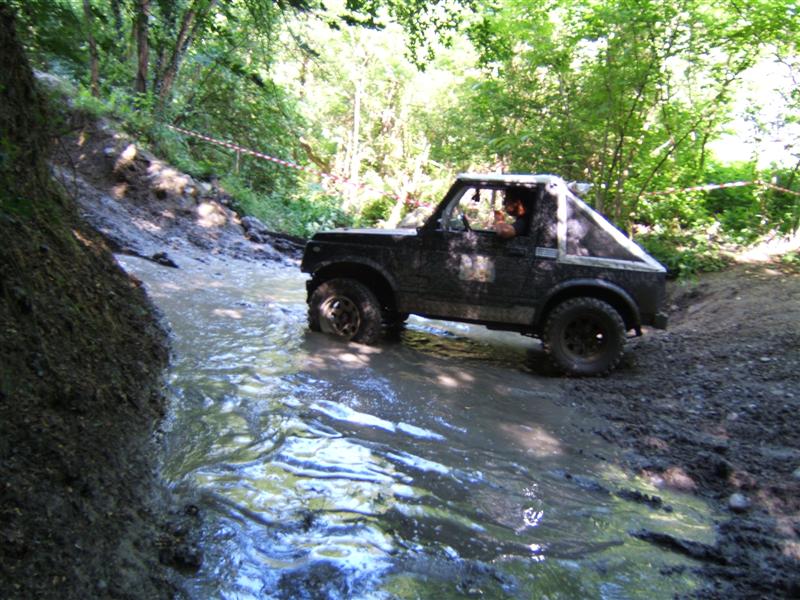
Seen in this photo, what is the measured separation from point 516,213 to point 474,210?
452 mm

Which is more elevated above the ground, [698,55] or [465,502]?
[698,55]

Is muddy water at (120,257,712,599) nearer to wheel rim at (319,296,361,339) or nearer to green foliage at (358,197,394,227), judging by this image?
wheel rim at (319,296,361,339)

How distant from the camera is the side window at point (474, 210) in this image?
614cm

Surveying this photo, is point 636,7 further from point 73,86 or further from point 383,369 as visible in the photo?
point 73,86

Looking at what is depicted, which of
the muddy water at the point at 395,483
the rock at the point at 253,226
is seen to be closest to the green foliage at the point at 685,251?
the muddy water at the point at 395,483

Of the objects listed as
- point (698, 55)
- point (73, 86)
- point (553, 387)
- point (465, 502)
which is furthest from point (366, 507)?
point (73, 86)

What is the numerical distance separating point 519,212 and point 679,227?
610 cm

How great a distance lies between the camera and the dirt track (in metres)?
2.90

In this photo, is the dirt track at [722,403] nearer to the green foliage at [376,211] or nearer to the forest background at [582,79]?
the forest background at [582,79]

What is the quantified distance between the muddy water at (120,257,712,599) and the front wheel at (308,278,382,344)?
416mm

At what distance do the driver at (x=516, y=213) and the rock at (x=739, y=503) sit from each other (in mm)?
3303

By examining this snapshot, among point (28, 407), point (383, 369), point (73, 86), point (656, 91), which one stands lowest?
point (383, 369)

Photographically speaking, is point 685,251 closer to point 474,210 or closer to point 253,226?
point 474,210

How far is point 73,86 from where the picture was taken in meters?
12.7
